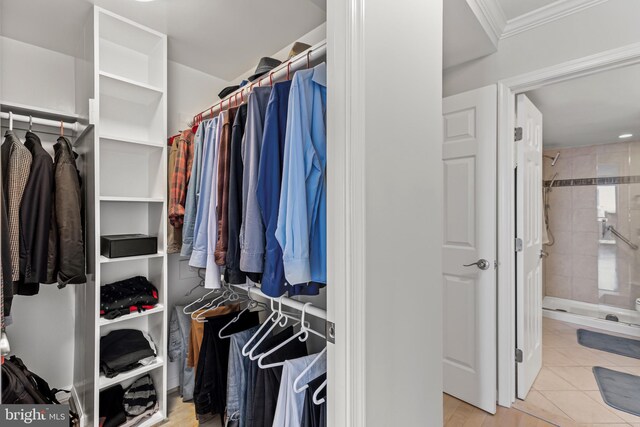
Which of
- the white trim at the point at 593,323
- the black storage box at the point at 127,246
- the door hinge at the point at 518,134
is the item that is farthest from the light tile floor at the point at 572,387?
the black storage box at the point at 127,246

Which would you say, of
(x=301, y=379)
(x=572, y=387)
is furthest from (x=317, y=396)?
(x=572, y=387)

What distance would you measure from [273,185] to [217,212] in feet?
1.33

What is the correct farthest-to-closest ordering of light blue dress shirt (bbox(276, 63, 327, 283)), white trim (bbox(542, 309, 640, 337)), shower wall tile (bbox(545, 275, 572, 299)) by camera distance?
1. shower wall tile (bbox(545, 275, 572, 299))
2. white trim (bbox(542, 309, 640, 337))
3. light blue dress shirt (bbox(276, 63, 327, 283))

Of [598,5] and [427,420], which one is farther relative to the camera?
[598,5]

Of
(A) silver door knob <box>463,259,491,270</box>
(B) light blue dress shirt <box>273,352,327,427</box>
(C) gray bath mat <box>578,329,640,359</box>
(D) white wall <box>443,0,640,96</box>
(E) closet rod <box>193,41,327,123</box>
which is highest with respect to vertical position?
(D) white wall <box>443,0,640,96</box>

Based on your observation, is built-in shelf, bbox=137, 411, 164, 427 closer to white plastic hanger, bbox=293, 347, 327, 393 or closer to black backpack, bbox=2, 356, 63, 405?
black backpack, bbox=2, 356, 63, 405

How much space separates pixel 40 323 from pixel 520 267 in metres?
2.91

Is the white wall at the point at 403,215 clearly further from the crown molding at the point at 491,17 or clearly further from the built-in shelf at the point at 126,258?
the built-in shelf at the point at 126,258

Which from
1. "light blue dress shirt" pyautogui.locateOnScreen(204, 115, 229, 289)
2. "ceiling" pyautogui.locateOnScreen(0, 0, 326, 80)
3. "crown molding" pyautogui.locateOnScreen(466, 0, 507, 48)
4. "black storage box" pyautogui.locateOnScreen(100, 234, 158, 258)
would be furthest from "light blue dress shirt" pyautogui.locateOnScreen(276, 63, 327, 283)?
"black storage box" pyautogui.locateOnScreen(100, 234, 158, 258)

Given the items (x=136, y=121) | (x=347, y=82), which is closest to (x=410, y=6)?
(x=347, y=82)

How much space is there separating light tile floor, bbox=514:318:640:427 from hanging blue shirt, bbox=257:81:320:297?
1.94m

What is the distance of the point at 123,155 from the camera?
6.43ft

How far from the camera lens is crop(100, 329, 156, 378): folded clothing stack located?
5.45 ft

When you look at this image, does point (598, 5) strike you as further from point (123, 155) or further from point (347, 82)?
point (123, 155)
